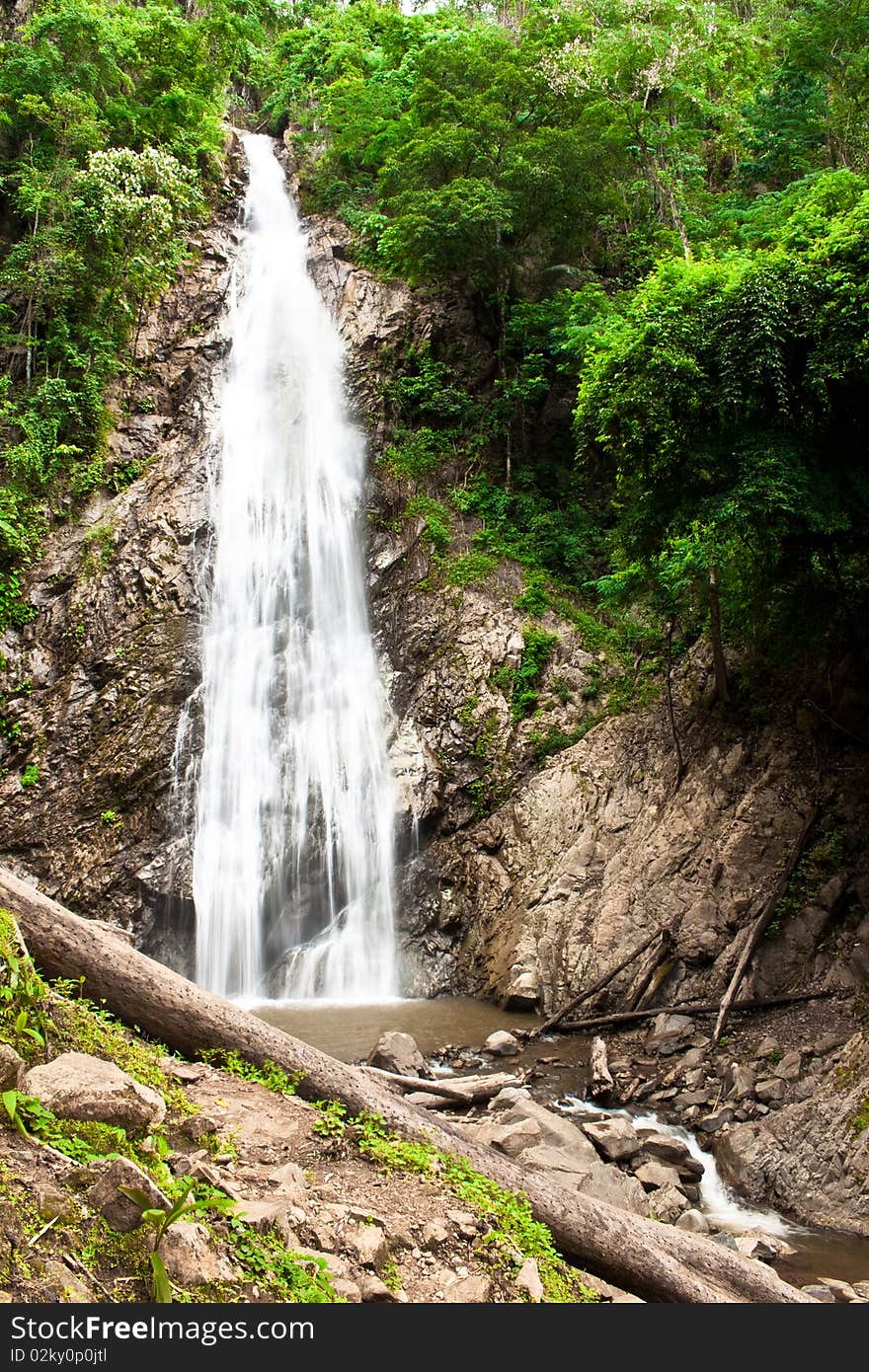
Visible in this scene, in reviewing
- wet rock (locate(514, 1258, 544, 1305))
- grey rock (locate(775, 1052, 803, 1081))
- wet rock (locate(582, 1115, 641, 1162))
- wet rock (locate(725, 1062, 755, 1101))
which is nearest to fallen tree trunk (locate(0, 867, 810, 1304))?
wet rock (locate(514, 1258, 544, 1305))

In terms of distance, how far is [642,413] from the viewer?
10.7 meters

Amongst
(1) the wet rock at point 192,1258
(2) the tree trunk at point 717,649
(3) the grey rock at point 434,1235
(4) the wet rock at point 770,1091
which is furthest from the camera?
(2) the tree trunk at point 717,649

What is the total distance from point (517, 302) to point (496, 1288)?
20.9 metres

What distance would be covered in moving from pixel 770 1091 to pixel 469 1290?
18.4 ft

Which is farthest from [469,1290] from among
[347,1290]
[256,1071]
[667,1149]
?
[667,1149]

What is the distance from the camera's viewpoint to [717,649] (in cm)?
1260

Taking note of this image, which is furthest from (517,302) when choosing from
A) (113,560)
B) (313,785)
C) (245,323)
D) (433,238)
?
(313,785)

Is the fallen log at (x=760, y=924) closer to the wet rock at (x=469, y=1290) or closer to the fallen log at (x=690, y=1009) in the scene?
the fallen log at (x=690, y=1009)

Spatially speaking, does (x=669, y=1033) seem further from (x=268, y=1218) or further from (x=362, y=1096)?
(x=268, y=1218)

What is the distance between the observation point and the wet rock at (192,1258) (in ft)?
9.59

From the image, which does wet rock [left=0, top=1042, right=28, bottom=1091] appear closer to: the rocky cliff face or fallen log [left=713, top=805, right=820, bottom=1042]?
fallen log [left=713, top=805, right=820, bottom=1042]

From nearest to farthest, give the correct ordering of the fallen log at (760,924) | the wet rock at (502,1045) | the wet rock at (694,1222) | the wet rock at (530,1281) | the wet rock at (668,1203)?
the wet rock at (530,1281) → the wet rock at (694,1222) → the wet rock at (668,1203) → the fallen log at (760,924) → the wet rock at (502,1045)

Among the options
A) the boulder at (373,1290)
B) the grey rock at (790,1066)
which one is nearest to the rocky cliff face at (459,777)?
the grey rock at (790,1066)

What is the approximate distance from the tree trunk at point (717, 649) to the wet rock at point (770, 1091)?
600 centimetres
